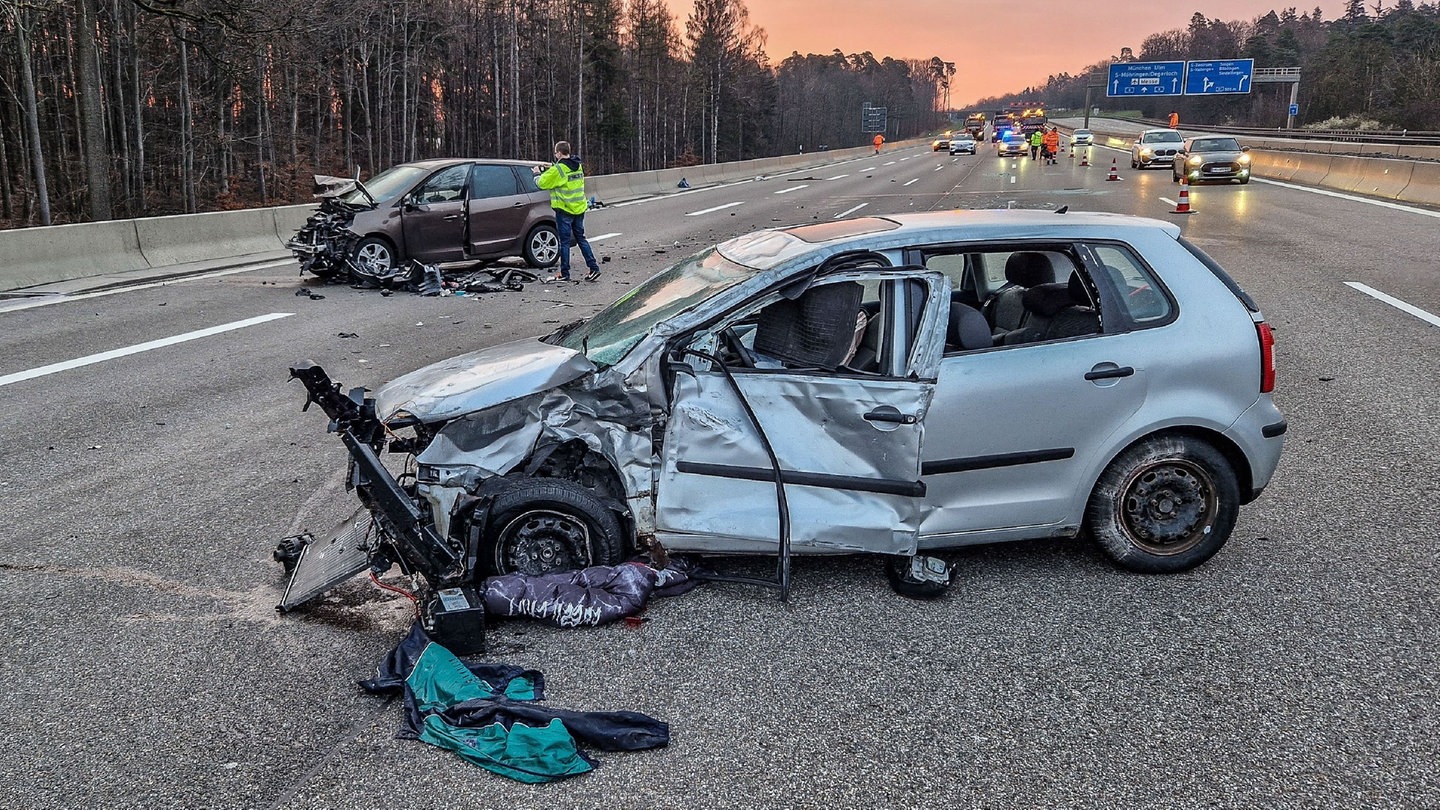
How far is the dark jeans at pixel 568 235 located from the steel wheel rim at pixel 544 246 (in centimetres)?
81

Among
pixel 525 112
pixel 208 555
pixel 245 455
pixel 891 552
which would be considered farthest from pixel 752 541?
pixel 525 112

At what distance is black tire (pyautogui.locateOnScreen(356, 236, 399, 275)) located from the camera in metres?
13.3

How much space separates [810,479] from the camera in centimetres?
408

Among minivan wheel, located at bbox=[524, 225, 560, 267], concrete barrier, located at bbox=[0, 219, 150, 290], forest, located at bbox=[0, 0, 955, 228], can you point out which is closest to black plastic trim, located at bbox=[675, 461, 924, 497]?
minivan wheel, located at bbox=[524, 225, 560, 267]

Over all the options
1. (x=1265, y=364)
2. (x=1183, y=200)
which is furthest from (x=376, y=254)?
(x=1183, y=200)

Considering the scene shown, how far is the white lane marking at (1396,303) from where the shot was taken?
988 cm

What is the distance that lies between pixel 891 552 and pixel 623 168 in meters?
82.4

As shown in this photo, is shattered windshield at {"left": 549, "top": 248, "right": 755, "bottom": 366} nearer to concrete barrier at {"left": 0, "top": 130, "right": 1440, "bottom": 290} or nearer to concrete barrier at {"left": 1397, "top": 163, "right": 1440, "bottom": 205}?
concrete barrier at {"left": 0, "top": 130, "right": 1440, "bottom": 290}

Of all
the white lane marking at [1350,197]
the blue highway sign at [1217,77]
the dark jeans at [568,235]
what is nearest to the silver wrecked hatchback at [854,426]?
the dark jeans at [568,235]

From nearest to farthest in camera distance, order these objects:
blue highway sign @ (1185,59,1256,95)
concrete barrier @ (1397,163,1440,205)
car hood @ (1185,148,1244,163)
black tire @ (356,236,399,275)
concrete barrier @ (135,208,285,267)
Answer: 1. black tire @ (356,236,399,275)
2. concrete barrier @ (135,208,285,267)
3. concrete barrier @ (1397,163,1440,205)
4. car hood @ (1185,148,1244,163)
5. blue highway sign @ (1185,59,1256,95)

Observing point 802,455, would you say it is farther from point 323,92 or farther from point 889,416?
point 323,92

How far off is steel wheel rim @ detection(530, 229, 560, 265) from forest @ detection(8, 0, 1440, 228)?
783cm

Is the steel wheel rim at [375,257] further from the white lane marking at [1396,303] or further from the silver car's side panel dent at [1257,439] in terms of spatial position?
the white lane marking at [1396,303]

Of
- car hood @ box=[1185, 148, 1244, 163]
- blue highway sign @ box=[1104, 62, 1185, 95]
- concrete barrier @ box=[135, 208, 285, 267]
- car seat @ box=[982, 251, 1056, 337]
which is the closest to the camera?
car seat @ box=[982, 251, 1056, 337]
